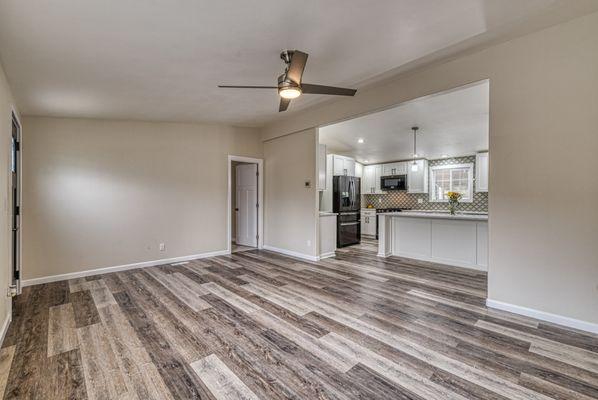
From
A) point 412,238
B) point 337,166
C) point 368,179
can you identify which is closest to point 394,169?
point 368,179

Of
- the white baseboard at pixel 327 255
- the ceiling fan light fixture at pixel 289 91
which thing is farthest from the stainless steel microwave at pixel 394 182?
the ceiling fan light fixture at pixel 289 91

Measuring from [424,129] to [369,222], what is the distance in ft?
12.9

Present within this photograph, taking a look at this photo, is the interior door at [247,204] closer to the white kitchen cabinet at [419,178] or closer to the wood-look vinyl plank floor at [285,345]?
the wood-look vinyl plank floor at [285,345]

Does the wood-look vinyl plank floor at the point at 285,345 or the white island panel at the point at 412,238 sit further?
the white island panel at the point at 412,238

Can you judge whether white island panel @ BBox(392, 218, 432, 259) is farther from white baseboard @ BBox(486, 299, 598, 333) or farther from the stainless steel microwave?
the stainless steel microwave

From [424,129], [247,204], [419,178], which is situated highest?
[424,129]

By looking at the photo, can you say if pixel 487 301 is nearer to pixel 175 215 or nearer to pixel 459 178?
pixel 175 215

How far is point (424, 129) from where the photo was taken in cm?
555

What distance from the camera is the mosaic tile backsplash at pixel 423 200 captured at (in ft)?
24.4

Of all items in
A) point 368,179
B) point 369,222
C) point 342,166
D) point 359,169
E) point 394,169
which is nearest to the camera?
point 342,166

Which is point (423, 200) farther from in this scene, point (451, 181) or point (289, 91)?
point (289, 91)

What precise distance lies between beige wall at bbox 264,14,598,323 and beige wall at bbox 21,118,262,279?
180 inches

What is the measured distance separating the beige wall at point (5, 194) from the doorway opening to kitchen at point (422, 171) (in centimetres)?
428

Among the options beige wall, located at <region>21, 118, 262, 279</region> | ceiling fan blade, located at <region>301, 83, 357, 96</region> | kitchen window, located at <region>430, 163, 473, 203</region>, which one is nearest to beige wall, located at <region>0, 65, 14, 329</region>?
beige wall, located at <region>21, 118, 262, 279</region>
